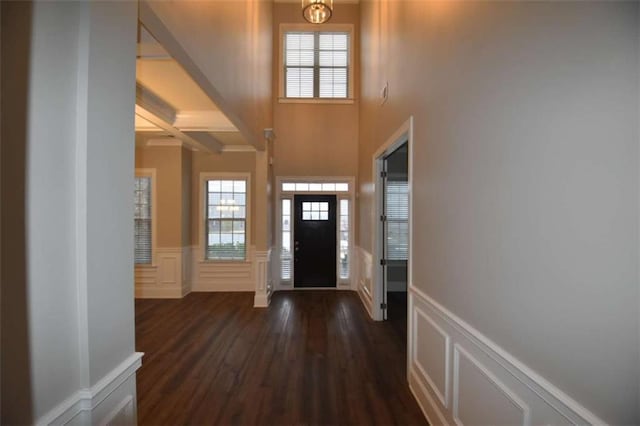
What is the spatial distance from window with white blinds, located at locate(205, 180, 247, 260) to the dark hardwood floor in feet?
4.13

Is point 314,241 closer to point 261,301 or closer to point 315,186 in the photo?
point 315,186

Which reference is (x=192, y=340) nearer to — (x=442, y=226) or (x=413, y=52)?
(x=442, y=226)

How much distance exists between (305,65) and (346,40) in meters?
1.02

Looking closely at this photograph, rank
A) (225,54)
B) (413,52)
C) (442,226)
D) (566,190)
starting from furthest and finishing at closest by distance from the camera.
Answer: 1. (225,54)
2. (413,52)
3. (442,226)
4. (566,190)

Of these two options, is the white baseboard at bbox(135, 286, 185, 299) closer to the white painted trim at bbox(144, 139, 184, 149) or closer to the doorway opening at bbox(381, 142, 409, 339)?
the white painted trim at bbox(144, 139, 184, 149)

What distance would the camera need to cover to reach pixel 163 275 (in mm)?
5426

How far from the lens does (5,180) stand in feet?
2.61

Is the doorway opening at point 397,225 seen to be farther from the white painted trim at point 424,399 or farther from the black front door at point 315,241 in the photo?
the white painted trim at point 424,399

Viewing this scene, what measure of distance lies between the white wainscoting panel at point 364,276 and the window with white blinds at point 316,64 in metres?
3.35

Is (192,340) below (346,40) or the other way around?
below

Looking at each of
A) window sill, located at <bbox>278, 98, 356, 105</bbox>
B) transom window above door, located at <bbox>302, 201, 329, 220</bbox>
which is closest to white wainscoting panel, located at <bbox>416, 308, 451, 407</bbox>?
transom window above door, located at <bbox>302, 201, 329, 220</bbox>

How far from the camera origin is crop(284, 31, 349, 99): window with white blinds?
20.9 ft

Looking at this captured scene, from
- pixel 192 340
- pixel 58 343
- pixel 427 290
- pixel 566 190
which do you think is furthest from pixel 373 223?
pixel 58 343

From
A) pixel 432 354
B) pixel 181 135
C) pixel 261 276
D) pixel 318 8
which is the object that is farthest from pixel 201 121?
pixel 432 354
